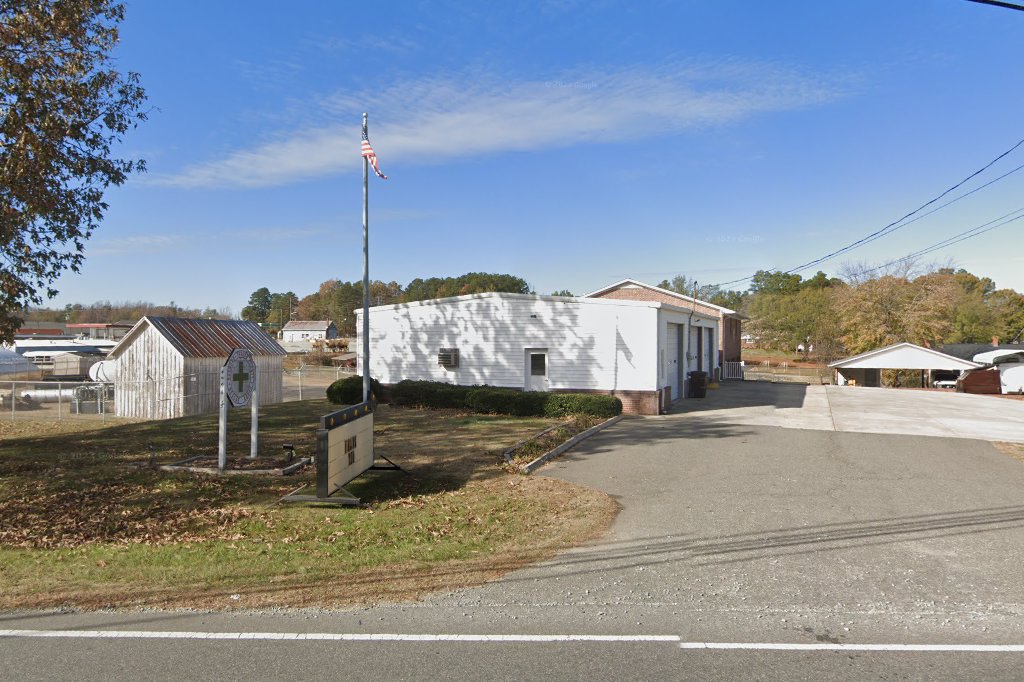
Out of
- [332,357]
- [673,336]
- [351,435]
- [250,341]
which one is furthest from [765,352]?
[351,435]

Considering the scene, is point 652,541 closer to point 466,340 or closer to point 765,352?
point 466,340

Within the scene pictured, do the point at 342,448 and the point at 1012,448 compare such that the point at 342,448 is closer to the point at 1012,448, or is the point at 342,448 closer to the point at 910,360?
the point at 1012,448

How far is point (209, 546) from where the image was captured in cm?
750

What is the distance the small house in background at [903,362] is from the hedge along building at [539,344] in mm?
19031

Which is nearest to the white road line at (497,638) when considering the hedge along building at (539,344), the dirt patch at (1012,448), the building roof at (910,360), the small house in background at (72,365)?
the dirt patch at (1012,448)

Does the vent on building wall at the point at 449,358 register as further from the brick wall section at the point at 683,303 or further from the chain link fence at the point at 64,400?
the brick wall section at the point at 683,303

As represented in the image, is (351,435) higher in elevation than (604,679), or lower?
higher

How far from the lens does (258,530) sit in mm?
8164

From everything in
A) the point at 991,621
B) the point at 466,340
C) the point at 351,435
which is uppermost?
the point at 466,340

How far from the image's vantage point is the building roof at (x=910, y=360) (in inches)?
1426

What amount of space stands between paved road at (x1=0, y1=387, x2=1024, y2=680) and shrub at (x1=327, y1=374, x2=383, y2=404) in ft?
52.6

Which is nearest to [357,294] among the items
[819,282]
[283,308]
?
[283,308]

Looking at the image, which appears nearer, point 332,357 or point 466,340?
point 466,340

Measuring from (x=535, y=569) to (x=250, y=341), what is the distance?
957 inches
